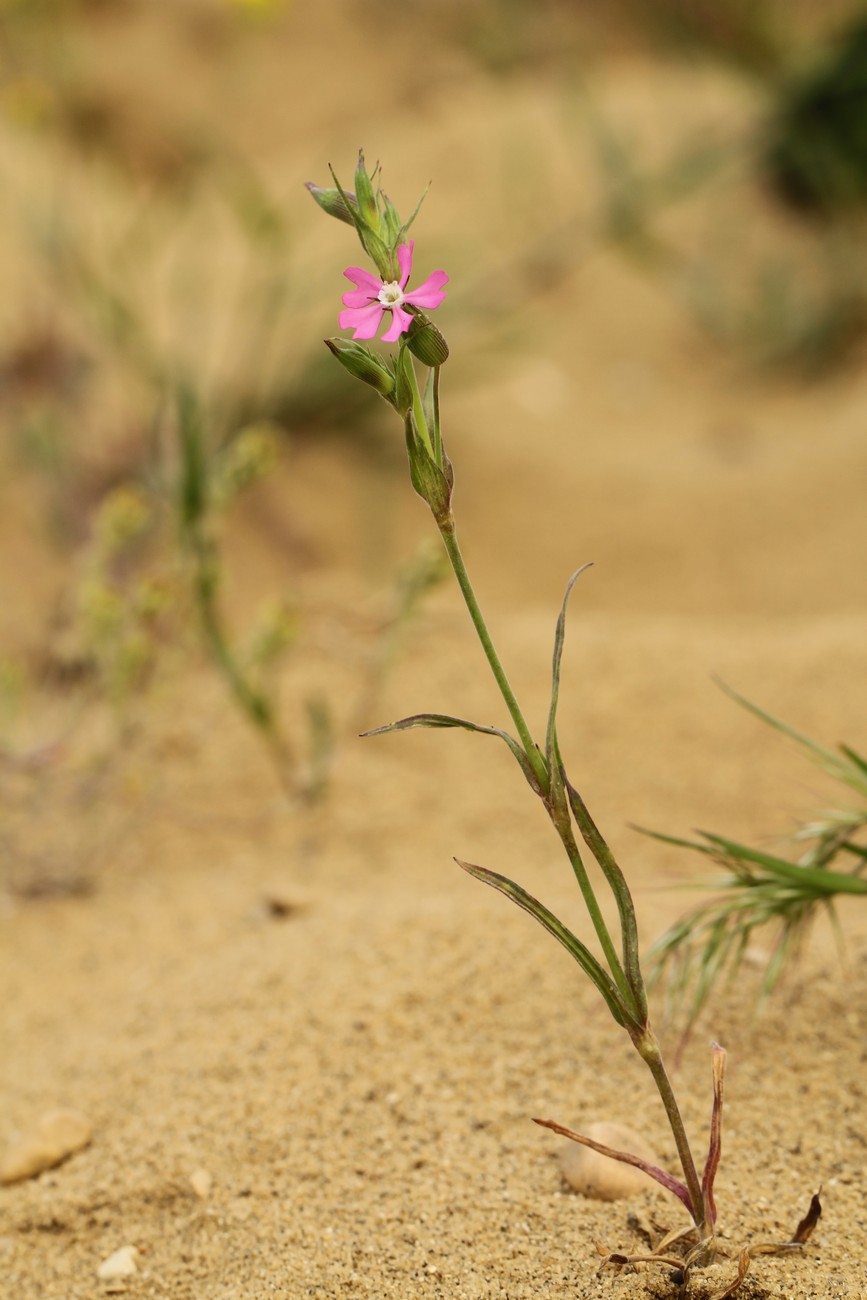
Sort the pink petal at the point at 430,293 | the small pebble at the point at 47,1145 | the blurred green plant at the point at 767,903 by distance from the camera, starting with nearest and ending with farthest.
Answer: the pink petal at the point at 430,293, the blurred green plant at the point at 767,903, the small pebble at the point at 47,1145

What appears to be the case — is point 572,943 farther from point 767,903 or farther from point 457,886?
point 457,886

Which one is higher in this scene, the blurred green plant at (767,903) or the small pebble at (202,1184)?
the blurred green plant at (767,903)

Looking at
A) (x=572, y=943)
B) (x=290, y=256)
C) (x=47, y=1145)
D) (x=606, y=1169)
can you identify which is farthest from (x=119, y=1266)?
(x=290, y=256)

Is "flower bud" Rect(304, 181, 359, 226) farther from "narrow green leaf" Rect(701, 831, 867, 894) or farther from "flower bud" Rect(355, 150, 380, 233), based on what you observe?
"narrow green leaf" Rect(701, 831, 867, 894)

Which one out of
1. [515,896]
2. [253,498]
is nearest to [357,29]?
[253,498]

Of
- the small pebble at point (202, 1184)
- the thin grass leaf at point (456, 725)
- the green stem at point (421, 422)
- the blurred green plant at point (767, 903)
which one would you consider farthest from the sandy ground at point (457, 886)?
the green stem at point (421, 422)

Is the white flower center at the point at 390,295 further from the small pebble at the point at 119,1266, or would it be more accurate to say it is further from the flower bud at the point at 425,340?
the small pebble at the point at 119,1266

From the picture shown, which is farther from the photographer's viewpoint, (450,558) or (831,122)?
(831,122)
